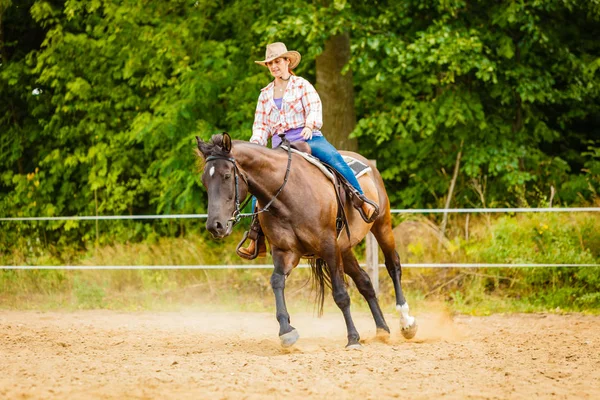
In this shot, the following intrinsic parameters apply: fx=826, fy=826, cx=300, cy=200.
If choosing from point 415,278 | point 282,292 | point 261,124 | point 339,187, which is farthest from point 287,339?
point 415,278

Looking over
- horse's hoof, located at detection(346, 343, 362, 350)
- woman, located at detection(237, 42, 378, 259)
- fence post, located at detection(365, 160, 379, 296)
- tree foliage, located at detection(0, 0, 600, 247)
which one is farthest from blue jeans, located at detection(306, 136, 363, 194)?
tree foliage, located at detection(0, 0, 600, 247)

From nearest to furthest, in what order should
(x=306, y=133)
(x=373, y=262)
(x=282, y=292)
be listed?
(x=282, y=292)
(x=306, y=133)
(x=373, y=262)

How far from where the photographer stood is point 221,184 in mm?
6645

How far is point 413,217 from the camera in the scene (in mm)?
13266

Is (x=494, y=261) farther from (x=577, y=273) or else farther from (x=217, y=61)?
(x=217, y=61)

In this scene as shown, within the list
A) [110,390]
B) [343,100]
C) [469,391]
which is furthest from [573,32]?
[110,390]

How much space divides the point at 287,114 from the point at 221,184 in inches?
51.1

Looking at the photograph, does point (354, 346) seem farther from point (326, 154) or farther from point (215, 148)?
point (215, 148)

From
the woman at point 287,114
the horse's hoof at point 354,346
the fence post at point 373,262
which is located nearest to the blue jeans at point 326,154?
the woman at point 287,114

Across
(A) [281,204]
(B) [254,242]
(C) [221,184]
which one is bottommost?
(B) [254,242]

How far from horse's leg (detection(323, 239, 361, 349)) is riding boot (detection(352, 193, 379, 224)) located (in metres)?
0.68

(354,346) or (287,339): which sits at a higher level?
(287,339)

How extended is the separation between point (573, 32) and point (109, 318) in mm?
10019

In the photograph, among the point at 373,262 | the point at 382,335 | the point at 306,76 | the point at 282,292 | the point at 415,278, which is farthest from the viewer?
the point at 306,76
